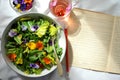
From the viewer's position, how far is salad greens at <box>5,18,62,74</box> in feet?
2.10

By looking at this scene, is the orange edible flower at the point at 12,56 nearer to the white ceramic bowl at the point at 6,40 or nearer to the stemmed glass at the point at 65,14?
the white ceramic bowl at the point at 6,40

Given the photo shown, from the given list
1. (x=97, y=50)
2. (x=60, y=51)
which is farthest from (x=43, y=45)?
(x=97, y=50)

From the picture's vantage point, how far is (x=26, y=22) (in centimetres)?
66

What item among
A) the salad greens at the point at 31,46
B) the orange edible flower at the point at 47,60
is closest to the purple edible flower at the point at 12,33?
the salad greens at the point at 31,46

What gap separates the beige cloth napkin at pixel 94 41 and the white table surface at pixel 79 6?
1 cm

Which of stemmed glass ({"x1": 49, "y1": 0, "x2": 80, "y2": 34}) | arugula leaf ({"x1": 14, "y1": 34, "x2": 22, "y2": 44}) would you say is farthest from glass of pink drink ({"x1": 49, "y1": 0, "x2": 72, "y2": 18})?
arugula leaf ({"x1": 14, "y1": 34, "x2": 22, "y2": 44})

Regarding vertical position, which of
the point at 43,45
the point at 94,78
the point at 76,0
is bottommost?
the point at 94,78

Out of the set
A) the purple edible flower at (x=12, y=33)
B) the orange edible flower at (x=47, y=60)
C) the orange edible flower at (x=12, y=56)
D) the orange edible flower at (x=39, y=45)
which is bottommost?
the orange edible flower at (x=47, y=60)

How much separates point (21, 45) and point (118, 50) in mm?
268

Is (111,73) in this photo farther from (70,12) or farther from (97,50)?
(70,12)

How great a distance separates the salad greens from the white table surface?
48 millimetres

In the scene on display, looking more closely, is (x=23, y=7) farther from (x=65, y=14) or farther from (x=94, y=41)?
(x=94, y=41)

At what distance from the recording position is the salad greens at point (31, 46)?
2.10ft

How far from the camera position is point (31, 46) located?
2.11 feet
